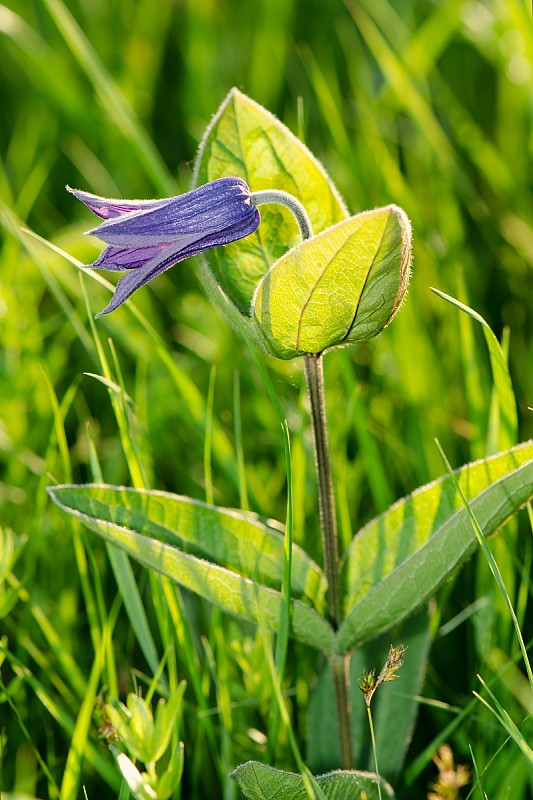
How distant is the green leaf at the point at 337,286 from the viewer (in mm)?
973

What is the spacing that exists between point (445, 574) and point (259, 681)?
36 centimetres

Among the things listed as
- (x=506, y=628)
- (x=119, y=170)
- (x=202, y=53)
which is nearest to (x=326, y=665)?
(x=506, y=628)

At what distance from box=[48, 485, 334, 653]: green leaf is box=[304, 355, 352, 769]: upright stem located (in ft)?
0.13

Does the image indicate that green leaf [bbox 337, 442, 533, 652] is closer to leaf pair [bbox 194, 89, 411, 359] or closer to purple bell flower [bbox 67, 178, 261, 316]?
leaf pair [bbox 194, 89, 411, 359]

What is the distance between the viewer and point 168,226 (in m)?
1.04

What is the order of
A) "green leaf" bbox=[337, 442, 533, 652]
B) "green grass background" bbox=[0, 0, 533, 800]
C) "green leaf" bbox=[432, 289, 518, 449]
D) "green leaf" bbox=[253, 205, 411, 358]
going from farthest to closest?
"green grass background" bbox=[0, 0, 533, 800]
"green leaf" bbox=[432, 289, 518, 449]
"green leaf" bbox=[337, 442, 533, 652]
"green leaf" bbox=[253, 205, 411, 358]

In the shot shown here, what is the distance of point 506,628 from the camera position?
1.36 metres

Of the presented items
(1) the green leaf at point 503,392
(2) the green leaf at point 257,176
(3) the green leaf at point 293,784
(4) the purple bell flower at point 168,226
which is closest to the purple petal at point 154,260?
(4) the purple bell flower at point 168,226

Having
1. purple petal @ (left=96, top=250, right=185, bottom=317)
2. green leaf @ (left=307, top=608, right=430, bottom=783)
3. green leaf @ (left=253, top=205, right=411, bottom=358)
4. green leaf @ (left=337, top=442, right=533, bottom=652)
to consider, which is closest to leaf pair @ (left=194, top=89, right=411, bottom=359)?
green leaf @ (left=253, top=205, right=411, bottom=358)

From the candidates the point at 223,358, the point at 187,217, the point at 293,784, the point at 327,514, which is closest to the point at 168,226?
the point at 187,217

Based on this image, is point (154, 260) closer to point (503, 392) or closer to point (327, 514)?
point (327, 514)

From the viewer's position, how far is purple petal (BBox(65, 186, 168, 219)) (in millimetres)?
1051

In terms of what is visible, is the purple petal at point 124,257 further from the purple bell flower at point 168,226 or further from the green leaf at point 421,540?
the green leaf at point 421,540

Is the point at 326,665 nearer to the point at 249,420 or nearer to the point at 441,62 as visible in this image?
the point at 249,420
